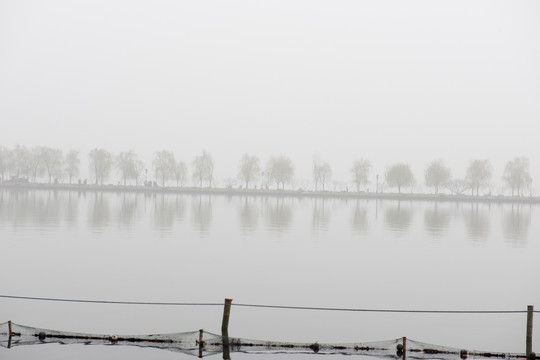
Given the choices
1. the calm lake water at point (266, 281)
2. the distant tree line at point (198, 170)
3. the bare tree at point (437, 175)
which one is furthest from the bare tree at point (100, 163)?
the calm lake water at point (266, 281)

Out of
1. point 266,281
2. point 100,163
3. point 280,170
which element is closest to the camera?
point 266,281

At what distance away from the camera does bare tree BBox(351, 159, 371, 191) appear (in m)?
161

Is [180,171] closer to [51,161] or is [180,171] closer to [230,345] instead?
[51,161]

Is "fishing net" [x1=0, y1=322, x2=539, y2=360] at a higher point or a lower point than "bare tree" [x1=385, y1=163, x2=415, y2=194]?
lower

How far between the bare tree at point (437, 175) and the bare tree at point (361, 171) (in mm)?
16359

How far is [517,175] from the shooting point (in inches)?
6053

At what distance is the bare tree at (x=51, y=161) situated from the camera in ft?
499

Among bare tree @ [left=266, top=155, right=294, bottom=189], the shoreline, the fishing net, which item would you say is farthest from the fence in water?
bare tree @ [left=266, top=155, right=294, bottom=189]

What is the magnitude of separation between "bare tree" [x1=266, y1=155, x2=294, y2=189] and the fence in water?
468ft

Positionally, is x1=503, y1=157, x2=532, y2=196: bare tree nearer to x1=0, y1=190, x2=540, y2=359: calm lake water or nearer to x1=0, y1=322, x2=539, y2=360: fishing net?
x1=0, y1=190, x2=540, y2=359: calm lake water

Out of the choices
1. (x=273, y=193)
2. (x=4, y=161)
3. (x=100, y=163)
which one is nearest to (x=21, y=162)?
(x=4, y=161)

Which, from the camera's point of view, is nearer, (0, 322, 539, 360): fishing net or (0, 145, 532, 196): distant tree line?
(0, 322, 539, 360): fishing net

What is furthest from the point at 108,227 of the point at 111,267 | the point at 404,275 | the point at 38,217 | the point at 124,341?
the point at 124,341

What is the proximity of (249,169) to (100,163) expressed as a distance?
130 ft
